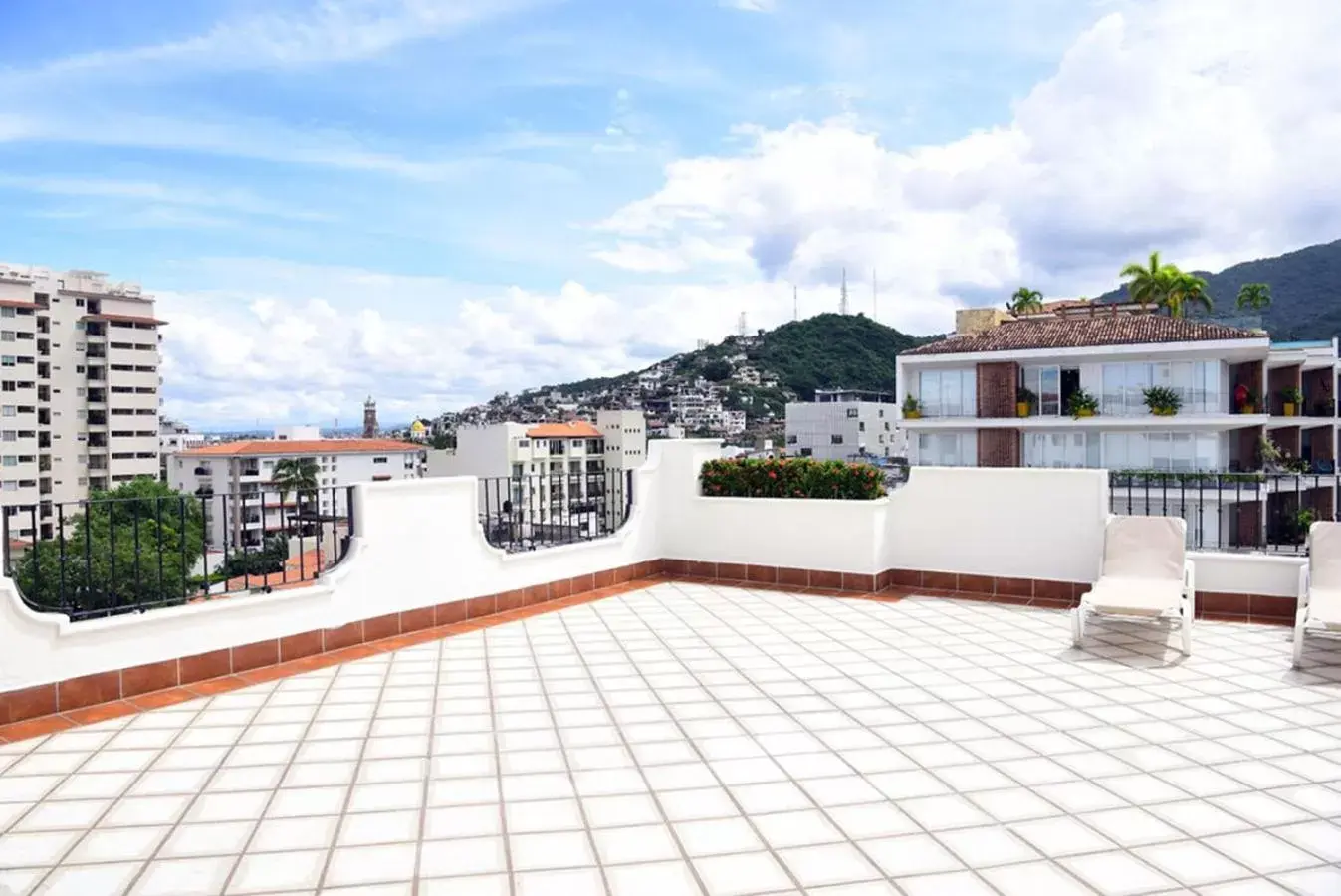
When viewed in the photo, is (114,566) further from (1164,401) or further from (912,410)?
(1164,401)

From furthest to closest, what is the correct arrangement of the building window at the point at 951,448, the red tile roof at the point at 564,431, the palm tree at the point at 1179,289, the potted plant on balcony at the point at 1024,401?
the red tile roof at the point at 564,431 < the palm tree at the point at 1179,289 < the building window at the point at 951,448 < the potted plant on balcony at the point at 1024,401

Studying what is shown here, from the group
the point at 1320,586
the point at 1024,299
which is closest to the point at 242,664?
the point at 1320,586

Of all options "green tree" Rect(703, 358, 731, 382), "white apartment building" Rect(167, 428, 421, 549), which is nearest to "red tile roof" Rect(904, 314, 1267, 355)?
"white apartment building" Rect(167, 428, 421, 549)

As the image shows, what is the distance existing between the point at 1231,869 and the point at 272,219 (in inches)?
956

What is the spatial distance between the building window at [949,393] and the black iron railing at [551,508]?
1007 inches

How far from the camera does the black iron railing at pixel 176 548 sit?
499cm

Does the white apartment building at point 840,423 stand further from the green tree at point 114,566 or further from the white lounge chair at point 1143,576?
the green tree at point 114,566

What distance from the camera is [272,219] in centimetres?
2222

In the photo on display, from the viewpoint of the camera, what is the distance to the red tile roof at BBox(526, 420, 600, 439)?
65.7m

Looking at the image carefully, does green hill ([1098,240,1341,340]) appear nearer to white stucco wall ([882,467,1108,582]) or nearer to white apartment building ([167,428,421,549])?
white stucco wall ([882,467,1108,582])

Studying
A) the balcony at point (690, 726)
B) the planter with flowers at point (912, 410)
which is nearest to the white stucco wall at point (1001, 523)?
the balcony at point (690, 726)

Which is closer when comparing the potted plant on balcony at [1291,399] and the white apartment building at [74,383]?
the potted plant on balcony at [1291,399]

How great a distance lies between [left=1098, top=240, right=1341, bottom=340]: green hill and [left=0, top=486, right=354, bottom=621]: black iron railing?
61.4 metres

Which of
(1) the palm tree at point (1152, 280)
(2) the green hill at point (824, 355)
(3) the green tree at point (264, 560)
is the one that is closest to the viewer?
(3) the green tree at point (264, 560)
